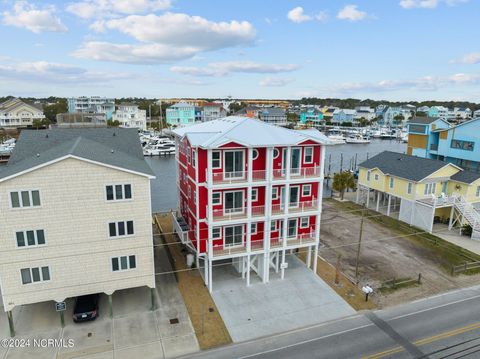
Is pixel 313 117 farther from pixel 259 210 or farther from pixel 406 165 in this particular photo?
pixel 259 210

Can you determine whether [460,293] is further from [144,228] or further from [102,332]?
[102,332]

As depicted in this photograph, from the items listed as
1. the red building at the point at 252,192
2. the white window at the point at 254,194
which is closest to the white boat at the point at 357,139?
the red building at the point at 252,192

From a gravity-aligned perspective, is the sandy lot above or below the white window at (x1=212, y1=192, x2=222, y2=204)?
below

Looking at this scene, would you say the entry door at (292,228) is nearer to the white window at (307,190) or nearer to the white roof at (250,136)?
the white window at (307,190)

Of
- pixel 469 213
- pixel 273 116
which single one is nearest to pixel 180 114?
pixel 273 116

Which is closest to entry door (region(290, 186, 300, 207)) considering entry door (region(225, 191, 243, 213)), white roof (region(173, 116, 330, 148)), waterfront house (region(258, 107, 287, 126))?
white roof (region(173, 116, 330, 148))

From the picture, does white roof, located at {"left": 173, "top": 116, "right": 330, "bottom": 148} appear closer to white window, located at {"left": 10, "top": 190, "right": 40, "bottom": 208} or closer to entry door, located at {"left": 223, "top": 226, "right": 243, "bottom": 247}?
entry door, located at {"left": 223, "top": 226, "right": 243, "bottom": 247}
